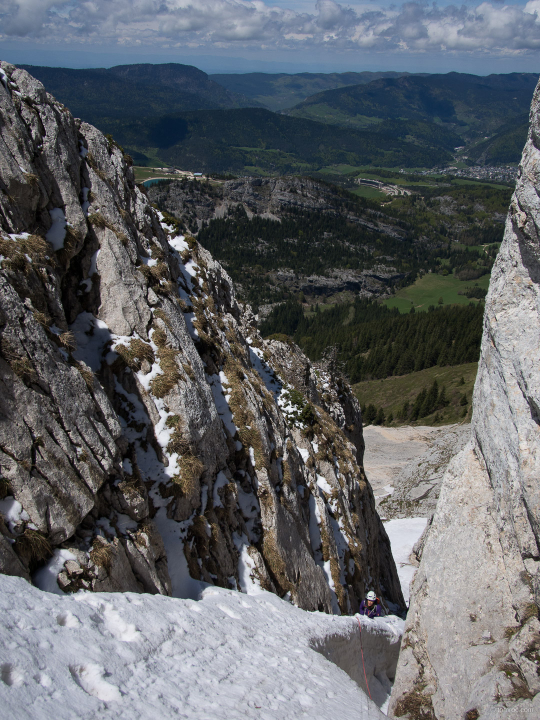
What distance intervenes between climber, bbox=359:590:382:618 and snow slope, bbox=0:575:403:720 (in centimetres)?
530

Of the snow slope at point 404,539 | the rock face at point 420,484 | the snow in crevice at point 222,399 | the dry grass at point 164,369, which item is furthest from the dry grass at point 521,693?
the rock face at point 420,484

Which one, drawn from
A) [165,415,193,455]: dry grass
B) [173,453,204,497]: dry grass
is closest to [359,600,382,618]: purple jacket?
[173,453,204,497]: dry grass

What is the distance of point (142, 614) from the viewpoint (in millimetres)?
11477

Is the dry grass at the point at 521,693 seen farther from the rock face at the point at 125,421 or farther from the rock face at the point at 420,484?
the rock face at the point at 420,484

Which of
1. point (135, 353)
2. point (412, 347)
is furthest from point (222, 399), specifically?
point (412, 347)

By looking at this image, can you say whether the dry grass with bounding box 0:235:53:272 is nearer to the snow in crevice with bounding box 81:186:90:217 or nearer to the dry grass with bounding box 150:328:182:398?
the snow in crevice with bounding box 81:186:90:217

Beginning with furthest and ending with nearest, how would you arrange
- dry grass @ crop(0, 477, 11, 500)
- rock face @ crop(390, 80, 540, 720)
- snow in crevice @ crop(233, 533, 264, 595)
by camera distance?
snow in crevice @ crop(233, 533, 264, 595), rock face @ crop(390, 80, 540, 720), dry grass @ crop(0, 477, 11, 500)

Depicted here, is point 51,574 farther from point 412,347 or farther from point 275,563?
point 412,347

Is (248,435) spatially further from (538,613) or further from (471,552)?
(538,613)

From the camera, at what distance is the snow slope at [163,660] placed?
840 centimetres

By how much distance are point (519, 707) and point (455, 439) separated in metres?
61.6

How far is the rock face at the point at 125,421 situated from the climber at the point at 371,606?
166 centimetres

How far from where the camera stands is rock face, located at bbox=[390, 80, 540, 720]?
1435cm

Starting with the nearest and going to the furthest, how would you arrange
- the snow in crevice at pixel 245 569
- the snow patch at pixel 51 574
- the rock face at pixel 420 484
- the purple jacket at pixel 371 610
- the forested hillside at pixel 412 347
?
1. the snow patch at pixel 51 574
2. the snow in crevice at pixel 245 569
3. the purple jacket at pixel 371 610
4. the rock face at pixel 420 484
5. the forested hillside at pixel 412 347
